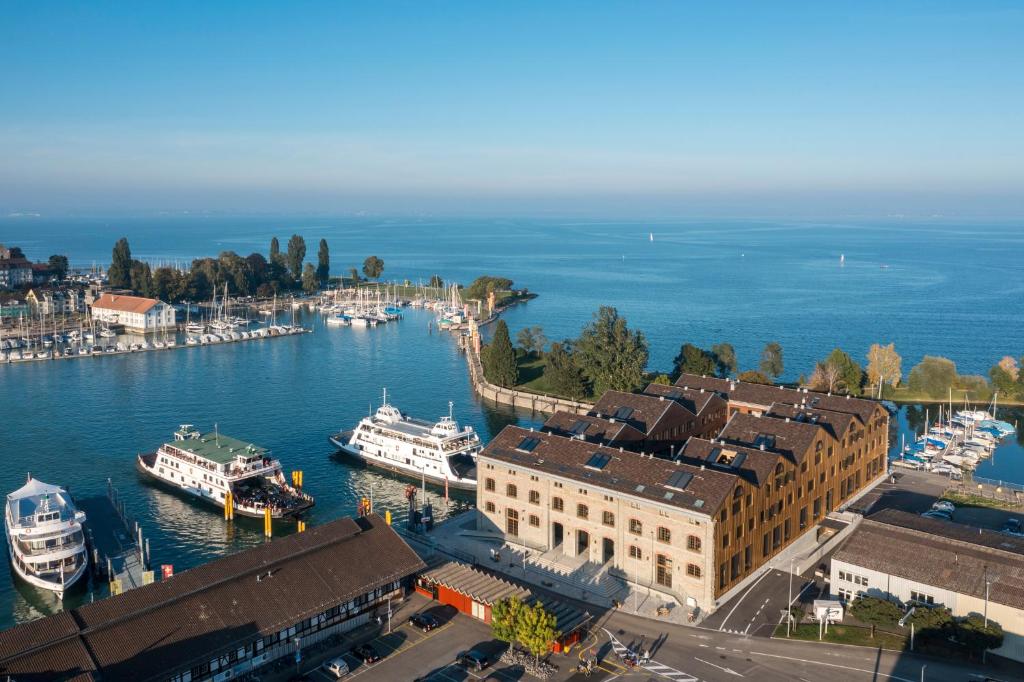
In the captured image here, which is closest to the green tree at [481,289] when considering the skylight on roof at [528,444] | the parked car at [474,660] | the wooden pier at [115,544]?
the wooden pier at [115,544]

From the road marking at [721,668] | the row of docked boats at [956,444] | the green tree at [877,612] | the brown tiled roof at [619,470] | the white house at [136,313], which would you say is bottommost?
the row of docked boats at [956,444]

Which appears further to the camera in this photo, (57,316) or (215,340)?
(57,316)

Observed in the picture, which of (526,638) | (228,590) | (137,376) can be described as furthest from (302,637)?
(137,376)

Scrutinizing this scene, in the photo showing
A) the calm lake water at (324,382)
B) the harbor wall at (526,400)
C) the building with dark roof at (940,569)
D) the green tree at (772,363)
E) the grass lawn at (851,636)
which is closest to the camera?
the building with dark roof at (940,569)

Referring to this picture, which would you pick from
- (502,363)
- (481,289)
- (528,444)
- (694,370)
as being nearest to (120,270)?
(481,289)

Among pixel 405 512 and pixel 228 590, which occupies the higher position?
pixel 228 590

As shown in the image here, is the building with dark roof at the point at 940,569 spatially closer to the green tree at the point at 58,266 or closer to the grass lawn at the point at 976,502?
the grass lawn at the point at 976,502

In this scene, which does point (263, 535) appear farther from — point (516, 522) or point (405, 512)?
point (516, 522)
